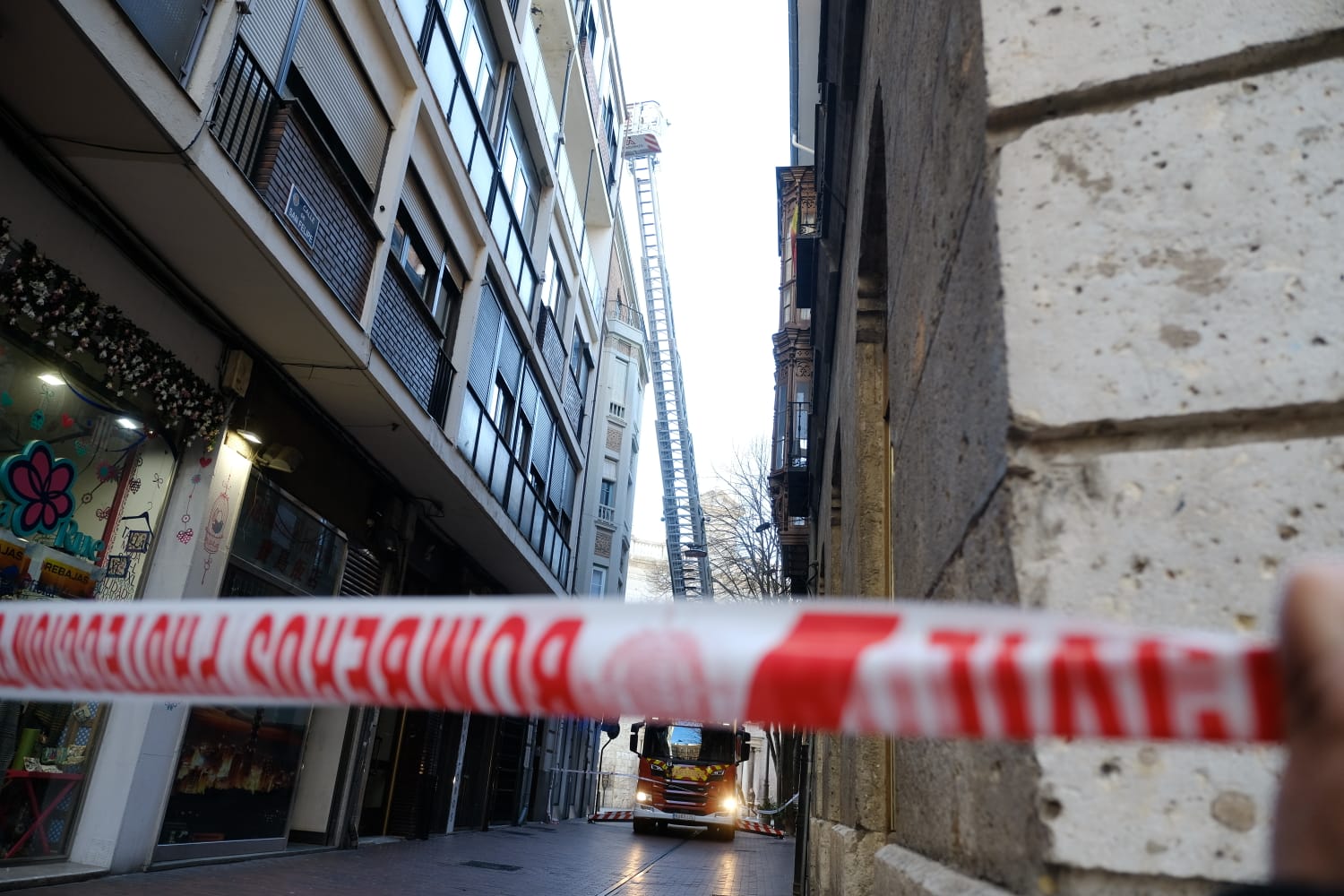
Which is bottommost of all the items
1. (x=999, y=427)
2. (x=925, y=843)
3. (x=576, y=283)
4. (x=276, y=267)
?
(x=925, y=843)

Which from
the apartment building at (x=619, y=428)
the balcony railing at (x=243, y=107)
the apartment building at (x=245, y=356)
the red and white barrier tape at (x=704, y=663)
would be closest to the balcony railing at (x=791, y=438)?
the apartment building at (x=245, y=356)

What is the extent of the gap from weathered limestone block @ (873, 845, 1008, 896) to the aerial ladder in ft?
98.1

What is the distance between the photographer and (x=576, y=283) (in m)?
20.3

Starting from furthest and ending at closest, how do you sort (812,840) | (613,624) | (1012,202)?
(812,840) < (1012,202) < (613,624)

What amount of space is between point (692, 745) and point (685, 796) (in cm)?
126

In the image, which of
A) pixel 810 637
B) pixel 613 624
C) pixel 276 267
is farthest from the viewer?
pixel 276 267

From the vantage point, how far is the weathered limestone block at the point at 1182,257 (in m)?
1.54

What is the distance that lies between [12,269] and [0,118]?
0.91 meters

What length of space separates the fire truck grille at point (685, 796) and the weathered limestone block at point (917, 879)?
65.4 feet

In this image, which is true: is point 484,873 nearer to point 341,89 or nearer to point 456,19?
point 341,89

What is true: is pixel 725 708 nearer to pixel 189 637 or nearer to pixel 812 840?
pixel 189 637

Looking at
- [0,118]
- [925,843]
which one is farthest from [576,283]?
[925,843]

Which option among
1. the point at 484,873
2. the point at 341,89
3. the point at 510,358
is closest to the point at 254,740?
the point at 484,873

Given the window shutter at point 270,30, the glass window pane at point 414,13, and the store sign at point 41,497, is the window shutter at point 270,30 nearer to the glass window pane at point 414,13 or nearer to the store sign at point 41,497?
the glass window pane at point 414,13
